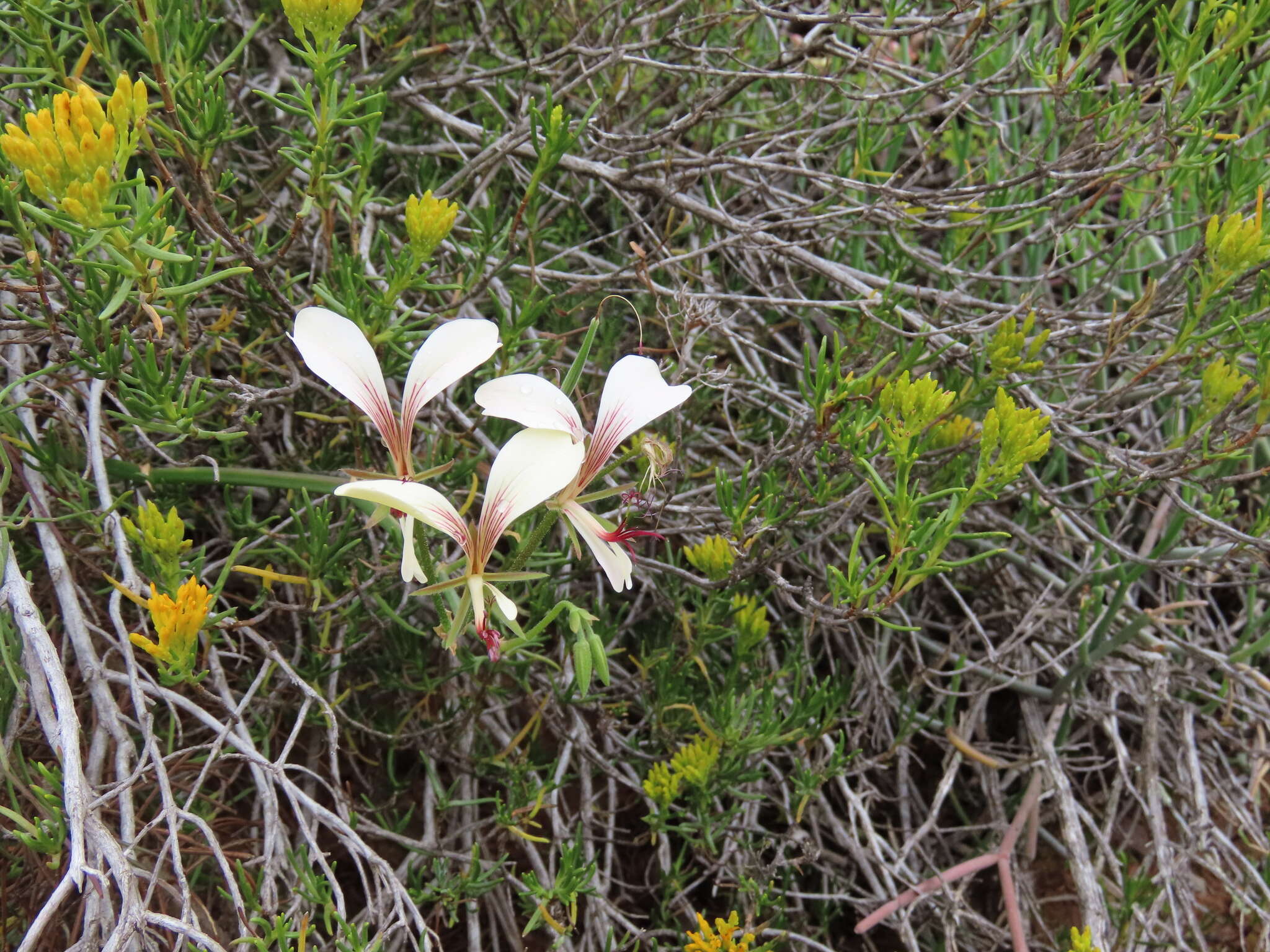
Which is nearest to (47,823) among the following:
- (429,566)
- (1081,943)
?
(429,566)

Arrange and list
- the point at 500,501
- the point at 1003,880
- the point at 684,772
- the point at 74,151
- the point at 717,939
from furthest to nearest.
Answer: the point at 1003,880
the point at 684,772
the point at 717,939
the point at 500,501
the point at 74,151

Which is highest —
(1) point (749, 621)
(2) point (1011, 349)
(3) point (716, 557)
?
(2) point (1011, 349)

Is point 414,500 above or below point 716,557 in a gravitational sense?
above

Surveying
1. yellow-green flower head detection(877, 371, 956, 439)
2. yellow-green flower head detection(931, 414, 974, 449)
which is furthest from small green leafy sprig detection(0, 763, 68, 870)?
yellow-green flower head detection(931, 414, 974, 449)

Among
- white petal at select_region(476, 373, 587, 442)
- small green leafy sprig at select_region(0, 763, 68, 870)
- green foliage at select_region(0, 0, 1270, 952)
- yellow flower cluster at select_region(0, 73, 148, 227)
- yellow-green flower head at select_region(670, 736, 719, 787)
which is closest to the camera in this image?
yellow flower cluster at select_region(0, 73, 148, 227)

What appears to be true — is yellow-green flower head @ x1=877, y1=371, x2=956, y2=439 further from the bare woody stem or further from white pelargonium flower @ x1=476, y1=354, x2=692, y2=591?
the bare woody stem

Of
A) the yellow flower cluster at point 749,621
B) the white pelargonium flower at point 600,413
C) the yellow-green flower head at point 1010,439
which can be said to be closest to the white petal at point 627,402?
the white pelargonium flower at point 600,413

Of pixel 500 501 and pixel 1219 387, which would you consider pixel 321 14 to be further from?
pixel 1219 387

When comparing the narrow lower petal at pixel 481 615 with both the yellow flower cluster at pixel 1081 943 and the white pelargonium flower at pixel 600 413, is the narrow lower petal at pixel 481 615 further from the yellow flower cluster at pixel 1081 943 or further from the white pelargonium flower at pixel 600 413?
the yellow flower cluster at pixel 1081 943
